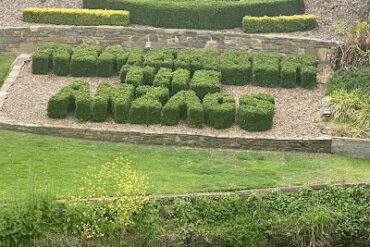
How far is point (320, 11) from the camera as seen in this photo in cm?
2427

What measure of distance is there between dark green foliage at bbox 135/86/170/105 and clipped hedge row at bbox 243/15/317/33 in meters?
4.20

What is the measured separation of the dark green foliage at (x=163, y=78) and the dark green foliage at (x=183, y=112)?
0.96 meters

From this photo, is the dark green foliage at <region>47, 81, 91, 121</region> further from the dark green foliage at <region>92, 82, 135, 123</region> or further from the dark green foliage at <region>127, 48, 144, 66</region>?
the dark green foliage at <region>127, 48, 144, 66</region>

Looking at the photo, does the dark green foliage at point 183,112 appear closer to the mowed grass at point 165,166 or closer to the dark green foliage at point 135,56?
the mowed grass at point 165,166

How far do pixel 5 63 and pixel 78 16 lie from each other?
242 centimetres

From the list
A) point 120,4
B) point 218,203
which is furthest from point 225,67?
point 218,203

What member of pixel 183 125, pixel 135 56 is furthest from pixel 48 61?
pixel 183 125

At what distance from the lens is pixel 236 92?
21078mm

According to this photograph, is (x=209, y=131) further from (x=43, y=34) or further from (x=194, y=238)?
(x=43, y=34)

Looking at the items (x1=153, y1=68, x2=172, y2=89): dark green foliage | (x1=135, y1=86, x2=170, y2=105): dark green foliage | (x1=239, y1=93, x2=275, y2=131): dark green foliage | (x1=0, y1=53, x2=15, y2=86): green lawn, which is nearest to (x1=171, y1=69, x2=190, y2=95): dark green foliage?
(x1=153, y1=68, x2=172, y2=89): dark green foliage

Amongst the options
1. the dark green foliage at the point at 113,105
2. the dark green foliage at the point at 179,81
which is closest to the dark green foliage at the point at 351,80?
the dark green foliage at the point at 179,81

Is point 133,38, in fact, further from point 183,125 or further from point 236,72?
point 183,125

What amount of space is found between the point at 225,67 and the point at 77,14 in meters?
4.62

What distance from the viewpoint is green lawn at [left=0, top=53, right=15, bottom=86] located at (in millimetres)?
21587
